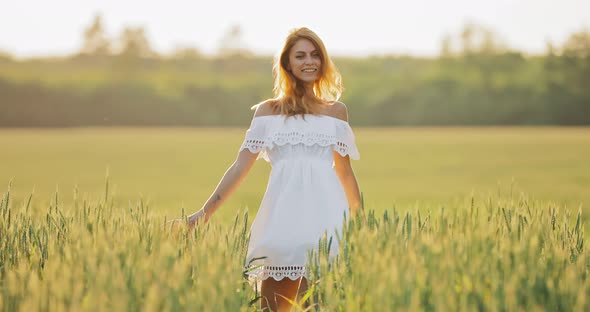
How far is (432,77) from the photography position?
58.9 metres

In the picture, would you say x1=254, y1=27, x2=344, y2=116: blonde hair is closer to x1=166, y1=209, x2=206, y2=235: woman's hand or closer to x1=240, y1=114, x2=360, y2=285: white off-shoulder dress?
x1=240, y1=114, x2=360, y2=285: white off-shoulder dress

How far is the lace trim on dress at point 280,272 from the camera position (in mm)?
3979

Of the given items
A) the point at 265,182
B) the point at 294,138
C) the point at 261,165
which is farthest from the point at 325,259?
the point at 261,165

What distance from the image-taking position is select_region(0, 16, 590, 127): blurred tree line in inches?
2100

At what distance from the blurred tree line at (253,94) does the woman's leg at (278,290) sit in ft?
161

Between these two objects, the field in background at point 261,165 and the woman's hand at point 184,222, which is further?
the field in background at point 261,165

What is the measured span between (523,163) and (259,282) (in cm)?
2425

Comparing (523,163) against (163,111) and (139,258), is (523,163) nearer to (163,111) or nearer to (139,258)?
(139,258)

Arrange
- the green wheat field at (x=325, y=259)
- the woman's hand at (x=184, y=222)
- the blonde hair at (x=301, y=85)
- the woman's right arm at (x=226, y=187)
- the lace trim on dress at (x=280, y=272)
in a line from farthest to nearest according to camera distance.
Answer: the blonde hair at (x=301, y=85) < the woman's right arm at (x=226, y=187) < the lace trim on dress at (x=280, y=272) < the woman's hand at (x=184, y=222) < the green wheat field at (x=325, y=259)

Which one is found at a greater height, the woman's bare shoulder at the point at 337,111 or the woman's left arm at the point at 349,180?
the woman's bare shoulder at the point at 337,111

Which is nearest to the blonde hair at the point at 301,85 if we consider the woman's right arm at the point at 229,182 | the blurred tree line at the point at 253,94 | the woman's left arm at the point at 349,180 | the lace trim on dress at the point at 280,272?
the woman's right arm at the point at 229,182

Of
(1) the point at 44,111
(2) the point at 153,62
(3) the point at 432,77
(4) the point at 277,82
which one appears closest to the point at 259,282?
(4) the point at 277,82

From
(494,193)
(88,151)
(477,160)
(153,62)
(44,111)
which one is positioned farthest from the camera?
(153,62)

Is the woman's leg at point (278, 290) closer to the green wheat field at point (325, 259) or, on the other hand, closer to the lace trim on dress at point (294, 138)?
the green wheat field at point (325, 259)
